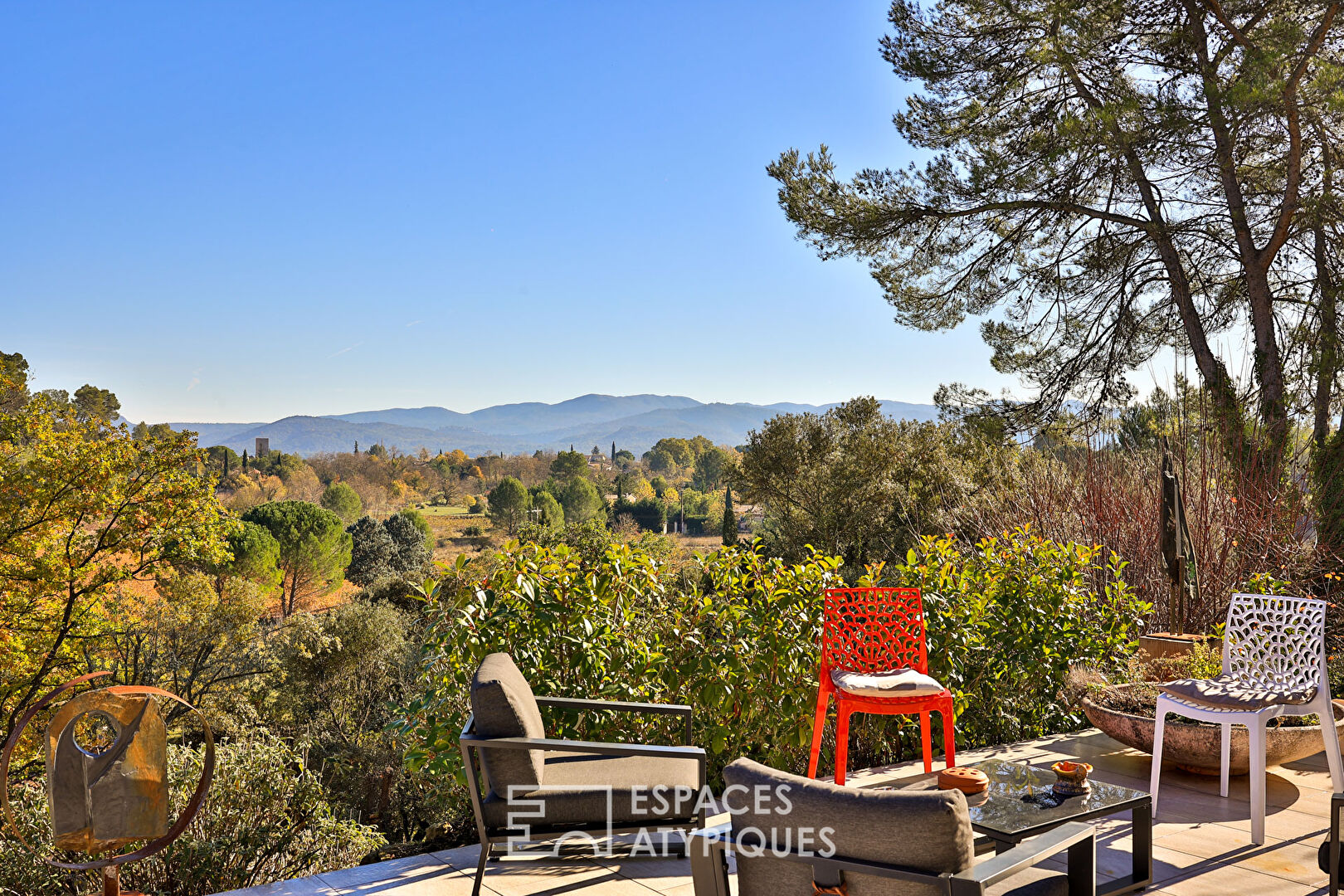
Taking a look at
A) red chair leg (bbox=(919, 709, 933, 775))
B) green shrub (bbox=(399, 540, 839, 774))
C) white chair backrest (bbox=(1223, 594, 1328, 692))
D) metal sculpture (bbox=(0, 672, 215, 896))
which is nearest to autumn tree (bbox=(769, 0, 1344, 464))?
white chair backrest (bbox=(1223, 594, 1328, 692))

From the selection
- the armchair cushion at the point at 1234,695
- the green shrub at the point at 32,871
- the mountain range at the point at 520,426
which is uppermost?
the mountain range at the point at 520,426

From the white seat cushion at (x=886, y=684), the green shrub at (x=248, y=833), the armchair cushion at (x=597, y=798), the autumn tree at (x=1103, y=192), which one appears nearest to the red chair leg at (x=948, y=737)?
the white seat cushion at (x=886, y=684)

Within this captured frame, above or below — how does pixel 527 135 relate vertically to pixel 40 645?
above

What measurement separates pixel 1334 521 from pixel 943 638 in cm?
521

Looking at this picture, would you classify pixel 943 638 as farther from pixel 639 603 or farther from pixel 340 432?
pixel 340 432

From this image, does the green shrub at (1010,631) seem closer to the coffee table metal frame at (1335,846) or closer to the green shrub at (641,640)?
the green shrub at (641,640)

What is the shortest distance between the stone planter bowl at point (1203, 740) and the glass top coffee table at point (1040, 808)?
871 mm

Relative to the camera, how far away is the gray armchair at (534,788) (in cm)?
225

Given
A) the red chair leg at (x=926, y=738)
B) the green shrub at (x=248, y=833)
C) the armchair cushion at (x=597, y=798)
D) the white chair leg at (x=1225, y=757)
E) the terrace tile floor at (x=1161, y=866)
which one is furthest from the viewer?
the red chair leg at (x=926, y=738)

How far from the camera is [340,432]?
107 metres

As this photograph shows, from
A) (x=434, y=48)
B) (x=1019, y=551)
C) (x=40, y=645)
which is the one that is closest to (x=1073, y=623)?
(x=1019, y=551)

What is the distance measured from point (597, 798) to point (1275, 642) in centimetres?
268

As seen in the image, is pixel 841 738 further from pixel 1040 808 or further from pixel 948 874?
pixel 948 874

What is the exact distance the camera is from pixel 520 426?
18312 centimetres
